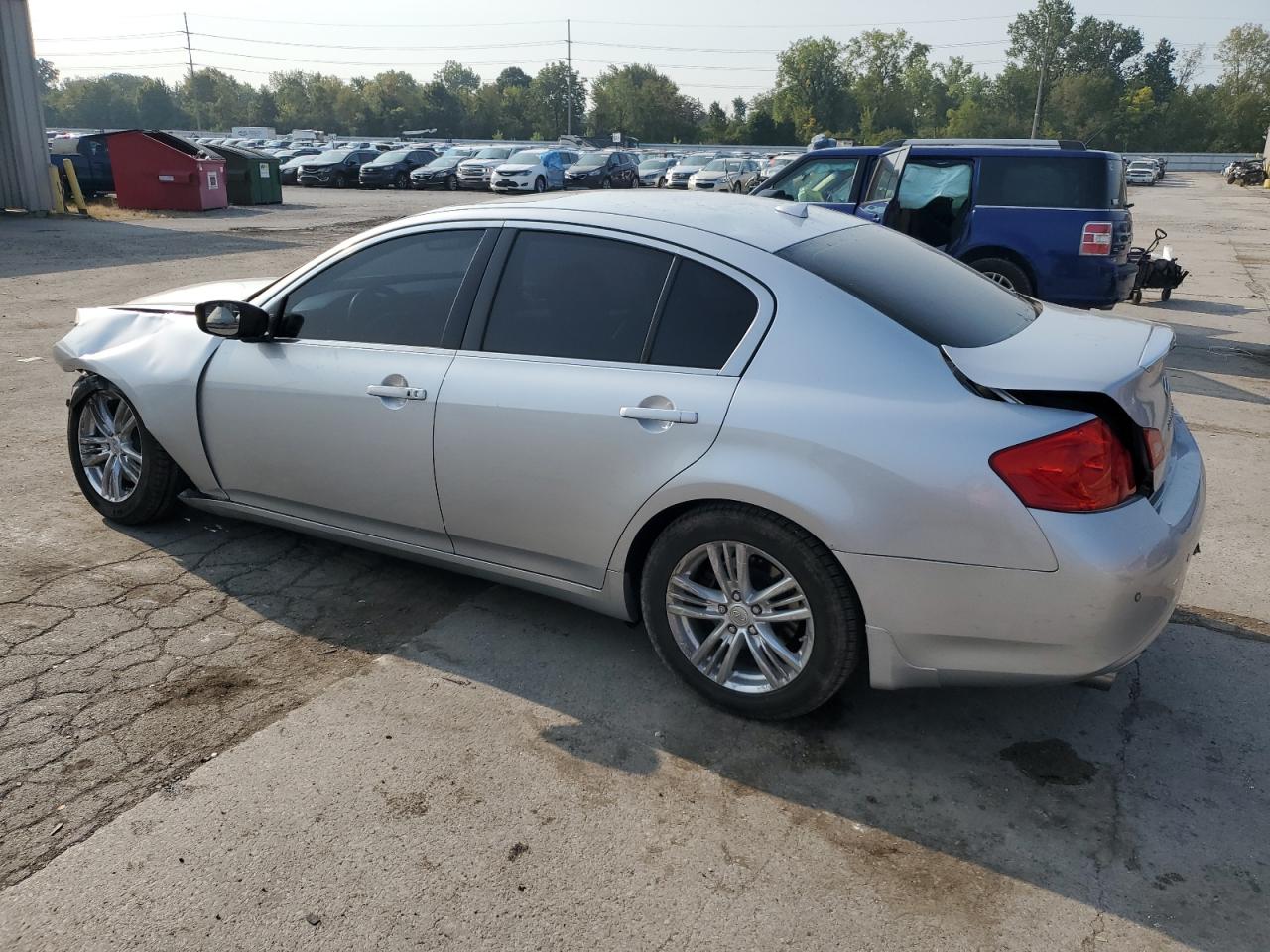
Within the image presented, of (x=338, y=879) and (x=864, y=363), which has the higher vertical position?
(x=864, y=363)

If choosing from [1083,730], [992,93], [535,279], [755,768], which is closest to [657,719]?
[755,768]

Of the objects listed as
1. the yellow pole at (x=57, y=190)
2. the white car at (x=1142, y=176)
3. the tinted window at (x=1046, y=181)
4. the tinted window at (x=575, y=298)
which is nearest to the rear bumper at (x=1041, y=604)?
the tinted window at (x=575, y=298)

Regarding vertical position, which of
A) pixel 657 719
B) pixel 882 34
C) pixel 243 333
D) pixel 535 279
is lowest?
pixel 657 719

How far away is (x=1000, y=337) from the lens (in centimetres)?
330

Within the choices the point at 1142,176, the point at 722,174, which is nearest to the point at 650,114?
the point at 1142,176

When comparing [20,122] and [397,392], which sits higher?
[20,122]

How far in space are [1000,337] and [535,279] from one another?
160cm

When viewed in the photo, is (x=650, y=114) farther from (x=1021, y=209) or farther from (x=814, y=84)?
(x=1021, y=209)

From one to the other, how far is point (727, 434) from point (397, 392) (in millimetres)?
1347

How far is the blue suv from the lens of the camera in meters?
9.36

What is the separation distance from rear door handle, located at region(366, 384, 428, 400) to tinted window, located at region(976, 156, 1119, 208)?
25.0 feet

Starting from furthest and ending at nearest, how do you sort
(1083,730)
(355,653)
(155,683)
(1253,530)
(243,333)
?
(1253,530)
(243,333)
(355,653)
(155,683)
(1083,730)

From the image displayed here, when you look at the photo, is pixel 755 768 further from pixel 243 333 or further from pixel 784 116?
pixel 784 116

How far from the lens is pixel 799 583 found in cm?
304
